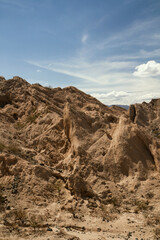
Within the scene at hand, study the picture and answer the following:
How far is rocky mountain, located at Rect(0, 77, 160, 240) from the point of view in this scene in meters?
7.02

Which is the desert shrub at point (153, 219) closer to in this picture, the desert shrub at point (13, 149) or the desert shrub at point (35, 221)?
the desert shrub at point (35, 221)

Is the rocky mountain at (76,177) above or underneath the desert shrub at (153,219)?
above

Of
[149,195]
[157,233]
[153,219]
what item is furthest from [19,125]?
[157,233]

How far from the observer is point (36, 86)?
17344 mm

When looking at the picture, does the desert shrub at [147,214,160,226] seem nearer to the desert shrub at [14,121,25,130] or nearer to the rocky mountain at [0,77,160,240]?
the rocky mountain at [0,77,160,240]

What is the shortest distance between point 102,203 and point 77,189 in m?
1.18

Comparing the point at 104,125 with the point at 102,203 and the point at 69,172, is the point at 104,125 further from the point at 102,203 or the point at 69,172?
the point at 102,203

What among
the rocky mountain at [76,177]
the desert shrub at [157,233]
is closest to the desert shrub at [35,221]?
the rocky mountain at [76,177]

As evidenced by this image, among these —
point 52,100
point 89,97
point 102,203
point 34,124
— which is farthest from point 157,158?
point 89,97

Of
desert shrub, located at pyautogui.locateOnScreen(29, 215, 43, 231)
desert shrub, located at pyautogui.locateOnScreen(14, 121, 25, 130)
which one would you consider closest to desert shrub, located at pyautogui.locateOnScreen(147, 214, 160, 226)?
desert shrub, located at pyautogui.locateOnScreen(29, 215, 43, 231)

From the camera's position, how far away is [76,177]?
884 centimetres

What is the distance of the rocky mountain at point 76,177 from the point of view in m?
7.02

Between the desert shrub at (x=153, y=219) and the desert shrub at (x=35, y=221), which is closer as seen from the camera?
the desert shrub at (x=35, y=221)

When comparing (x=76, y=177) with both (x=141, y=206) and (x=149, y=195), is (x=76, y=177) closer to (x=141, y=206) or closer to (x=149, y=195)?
(x=141, y=206)
